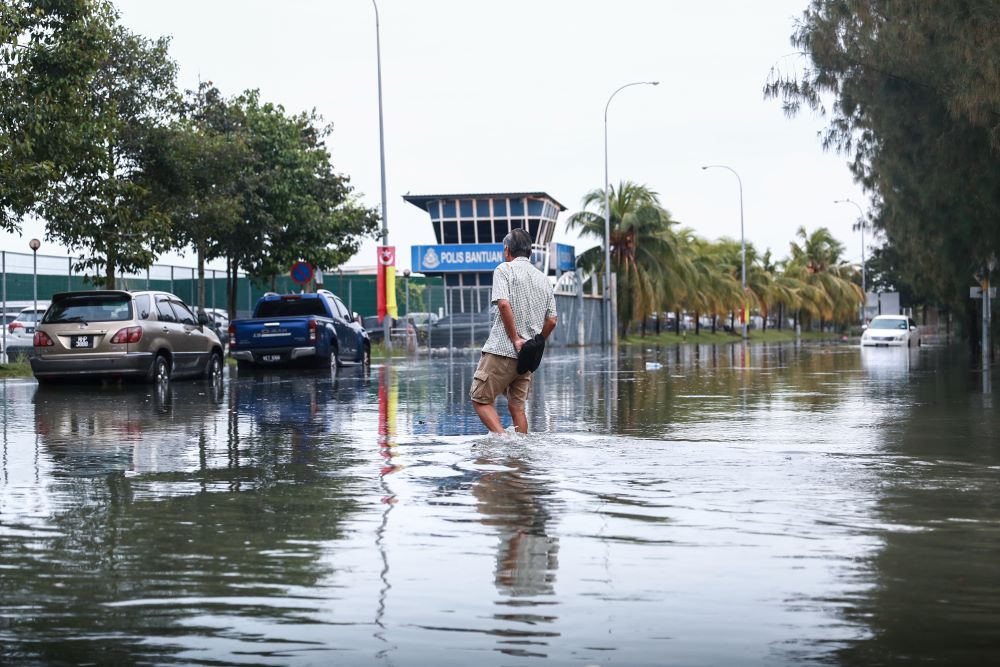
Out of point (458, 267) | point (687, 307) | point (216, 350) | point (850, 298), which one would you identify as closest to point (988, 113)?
point (216, 350)

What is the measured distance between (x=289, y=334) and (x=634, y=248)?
4914cm

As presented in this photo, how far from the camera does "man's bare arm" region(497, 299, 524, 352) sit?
37.7 ft

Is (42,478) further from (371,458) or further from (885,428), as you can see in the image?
(885,428)

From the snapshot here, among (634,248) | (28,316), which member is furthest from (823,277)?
(28,316)

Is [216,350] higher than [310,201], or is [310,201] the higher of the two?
[310,201]

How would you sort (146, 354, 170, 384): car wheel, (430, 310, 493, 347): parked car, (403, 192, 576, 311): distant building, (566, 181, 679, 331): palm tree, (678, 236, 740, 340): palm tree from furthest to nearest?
(403, 192, 576, 311): distant building
(678, 236, 740, 340): palm tree
(566, 181, 679, 331): palm tree
(430, 310, 493, 347): parked car
(146, 354, 170, 384): car wheel

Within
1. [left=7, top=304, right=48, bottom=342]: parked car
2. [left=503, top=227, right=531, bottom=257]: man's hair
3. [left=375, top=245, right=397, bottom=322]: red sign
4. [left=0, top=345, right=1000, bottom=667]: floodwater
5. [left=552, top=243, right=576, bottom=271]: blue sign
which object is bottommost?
[left=0, top=345, right=1000, bottom=667]: floodwater

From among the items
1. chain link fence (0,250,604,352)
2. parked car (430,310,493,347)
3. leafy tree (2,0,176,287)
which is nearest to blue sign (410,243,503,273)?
chain link fence (0,250,604,352)

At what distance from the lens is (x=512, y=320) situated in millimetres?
11516

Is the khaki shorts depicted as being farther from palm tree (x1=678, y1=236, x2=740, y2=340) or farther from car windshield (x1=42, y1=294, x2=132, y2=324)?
palm tree (x1=678, y1=236, x2=740, y2=340)

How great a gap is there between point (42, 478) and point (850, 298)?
112m

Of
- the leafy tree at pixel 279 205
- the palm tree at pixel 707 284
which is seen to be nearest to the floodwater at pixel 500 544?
the leafy tree at pixel 279 205

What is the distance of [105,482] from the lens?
934 cm

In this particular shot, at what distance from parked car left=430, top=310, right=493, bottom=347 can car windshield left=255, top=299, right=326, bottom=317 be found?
23.6 metres
